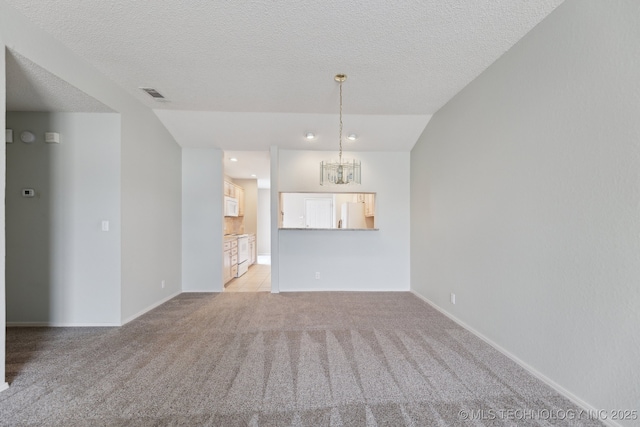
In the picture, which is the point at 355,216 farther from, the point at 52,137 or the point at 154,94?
the point at 52,137

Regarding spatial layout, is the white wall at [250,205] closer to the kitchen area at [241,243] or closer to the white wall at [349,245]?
the kitchen area at [241,243]

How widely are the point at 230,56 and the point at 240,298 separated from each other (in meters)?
3.32

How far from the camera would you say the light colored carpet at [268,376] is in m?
1.69

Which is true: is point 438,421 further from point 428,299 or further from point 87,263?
point 87,263

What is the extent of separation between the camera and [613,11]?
1589mm

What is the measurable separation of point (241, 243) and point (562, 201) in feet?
19.2

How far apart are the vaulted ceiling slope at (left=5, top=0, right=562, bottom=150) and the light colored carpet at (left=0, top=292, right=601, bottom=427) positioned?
8.80 ft

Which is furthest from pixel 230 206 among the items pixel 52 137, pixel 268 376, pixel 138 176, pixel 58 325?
pixel 268 376

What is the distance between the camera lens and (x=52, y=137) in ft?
9.91

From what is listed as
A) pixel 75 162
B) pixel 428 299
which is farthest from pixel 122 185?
pixel 428 299

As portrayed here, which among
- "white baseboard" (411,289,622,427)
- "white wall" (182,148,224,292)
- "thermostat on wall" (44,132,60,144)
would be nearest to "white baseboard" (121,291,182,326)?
"white wall" (182,148,224,292)

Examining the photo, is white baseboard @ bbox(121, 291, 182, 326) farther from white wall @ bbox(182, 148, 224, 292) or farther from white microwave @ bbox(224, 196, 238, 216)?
white microwave @ bbox(224, 196, 238, 216)

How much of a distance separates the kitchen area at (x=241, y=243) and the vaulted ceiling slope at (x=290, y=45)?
2.81 meters

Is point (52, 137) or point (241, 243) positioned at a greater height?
point (52, 137)
